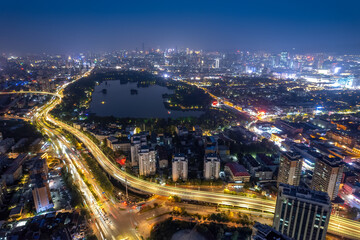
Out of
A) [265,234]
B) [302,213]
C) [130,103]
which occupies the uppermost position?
[265,234]

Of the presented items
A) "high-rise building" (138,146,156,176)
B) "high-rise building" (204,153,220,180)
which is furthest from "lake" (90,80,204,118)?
"high-rise building" (204,153,220,180)

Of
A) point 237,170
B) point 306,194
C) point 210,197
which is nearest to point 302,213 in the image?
point 306,194

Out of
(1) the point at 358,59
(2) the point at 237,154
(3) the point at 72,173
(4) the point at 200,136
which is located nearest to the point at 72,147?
(3) the point at 72,173

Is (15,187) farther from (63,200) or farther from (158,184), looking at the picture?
(158,184)

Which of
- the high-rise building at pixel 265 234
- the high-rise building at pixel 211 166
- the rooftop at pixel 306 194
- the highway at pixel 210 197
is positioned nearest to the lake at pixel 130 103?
the highway at pixel 210 197

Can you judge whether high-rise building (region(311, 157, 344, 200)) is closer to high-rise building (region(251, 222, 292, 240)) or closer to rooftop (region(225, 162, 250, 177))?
rooftop (region(225, 162, 250, 177))

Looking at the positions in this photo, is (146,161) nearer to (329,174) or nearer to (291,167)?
Result: (291,167)

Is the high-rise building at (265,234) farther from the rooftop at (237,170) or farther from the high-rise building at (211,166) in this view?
the rooftop at (237,170)
